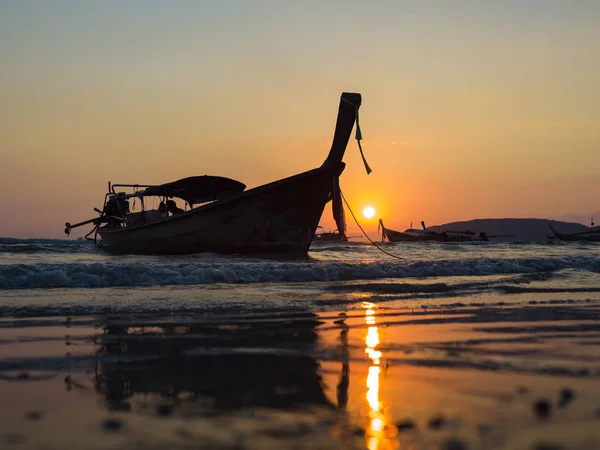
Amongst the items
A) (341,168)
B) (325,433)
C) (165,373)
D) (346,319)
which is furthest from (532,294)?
(341,168)

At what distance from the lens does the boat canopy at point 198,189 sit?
62.7ft

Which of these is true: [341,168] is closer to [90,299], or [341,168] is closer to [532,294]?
[532,294]

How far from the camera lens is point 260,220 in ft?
58.1

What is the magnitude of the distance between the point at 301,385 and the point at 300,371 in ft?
1.19

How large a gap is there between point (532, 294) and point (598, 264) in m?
6.96

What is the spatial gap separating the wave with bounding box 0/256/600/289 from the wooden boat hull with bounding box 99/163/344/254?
4.32m

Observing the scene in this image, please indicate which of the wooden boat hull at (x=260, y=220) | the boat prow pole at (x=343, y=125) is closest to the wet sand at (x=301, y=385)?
the boat prow pole at (x=343, y=125)

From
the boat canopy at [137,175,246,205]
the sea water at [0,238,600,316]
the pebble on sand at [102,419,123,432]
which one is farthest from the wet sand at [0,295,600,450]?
the boat canopy at [137,175,246,205]

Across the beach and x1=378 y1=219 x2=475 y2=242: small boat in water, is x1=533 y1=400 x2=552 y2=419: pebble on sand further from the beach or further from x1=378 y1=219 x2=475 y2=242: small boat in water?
x1=378 y1=219 x2=475 y2=242: small boat in water

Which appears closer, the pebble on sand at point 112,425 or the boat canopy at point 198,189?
the pebble on sand at point 112,425

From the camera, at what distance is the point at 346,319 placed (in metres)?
6.35

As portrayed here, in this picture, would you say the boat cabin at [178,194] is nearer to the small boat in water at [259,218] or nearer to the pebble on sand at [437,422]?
the small boat in water at [259,218]

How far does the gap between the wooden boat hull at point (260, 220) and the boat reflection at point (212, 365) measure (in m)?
11.6

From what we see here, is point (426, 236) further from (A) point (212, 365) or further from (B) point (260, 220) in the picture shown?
(A) point (212, 365)
